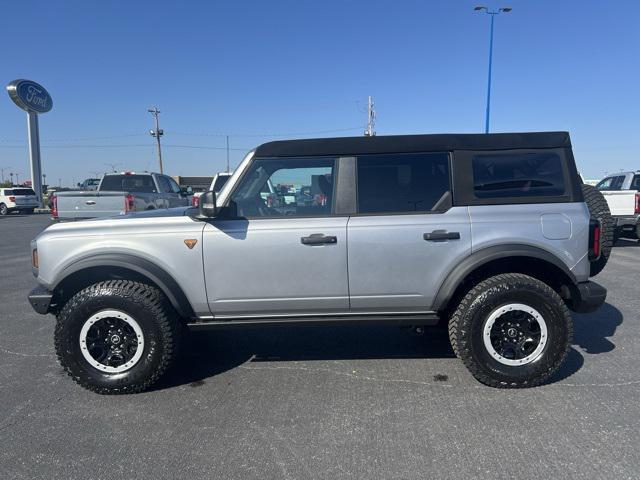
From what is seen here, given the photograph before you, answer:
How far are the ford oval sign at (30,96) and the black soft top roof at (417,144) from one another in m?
35.2

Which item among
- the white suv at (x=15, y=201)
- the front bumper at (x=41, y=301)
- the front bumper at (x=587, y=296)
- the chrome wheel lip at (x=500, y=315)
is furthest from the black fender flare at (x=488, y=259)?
the white suv at (x=15, y=201)

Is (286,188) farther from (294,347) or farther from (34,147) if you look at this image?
(34,147)

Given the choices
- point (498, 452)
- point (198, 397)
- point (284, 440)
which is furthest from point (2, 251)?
point (498, 452)

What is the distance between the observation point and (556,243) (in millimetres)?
3533

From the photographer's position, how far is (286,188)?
373cm

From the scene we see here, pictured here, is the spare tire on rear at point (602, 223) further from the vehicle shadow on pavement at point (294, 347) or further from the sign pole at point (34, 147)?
the sign pole at point (34, 147)

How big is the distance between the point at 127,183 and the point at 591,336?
12716mm

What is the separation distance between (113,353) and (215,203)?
4.85 ft

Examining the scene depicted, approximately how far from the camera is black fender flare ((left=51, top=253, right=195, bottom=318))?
3498 mm

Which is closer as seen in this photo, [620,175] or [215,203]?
[215,203]

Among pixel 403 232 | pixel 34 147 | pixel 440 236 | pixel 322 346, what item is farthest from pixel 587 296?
pixel 34 147

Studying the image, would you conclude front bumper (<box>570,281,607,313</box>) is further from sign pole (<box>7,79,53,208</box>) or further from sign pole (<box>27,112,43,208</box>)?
sign pole (<box>27,112,43,208</box>)

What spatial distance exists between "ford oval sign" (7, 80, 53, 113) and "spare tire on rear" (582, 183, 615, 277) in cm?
3668

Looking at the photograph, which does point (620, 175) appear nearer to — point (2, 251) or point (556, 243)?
point (556, 243)
